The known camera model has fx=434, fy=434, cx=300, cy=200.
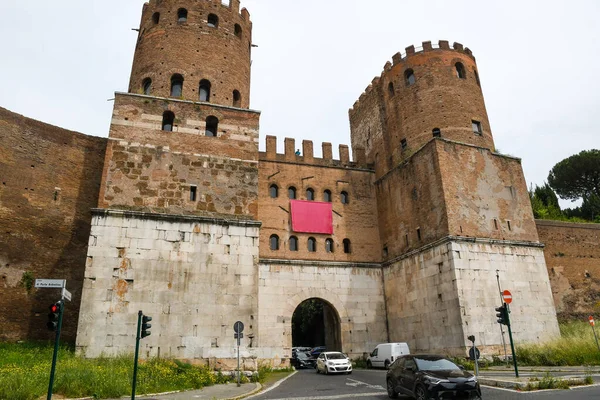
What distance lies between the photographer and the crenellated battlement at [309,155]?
23.7m

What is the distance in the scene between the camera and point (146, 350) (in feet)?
Result: 48.2

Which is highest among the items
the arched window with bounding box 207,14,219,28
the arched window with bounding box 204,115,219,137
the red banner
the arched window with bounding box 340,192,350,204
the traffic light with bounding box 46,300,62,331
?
the arched window with bounding box 207,14,219,28

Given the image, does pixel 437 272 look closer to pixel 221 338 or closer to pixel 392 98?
pixel 221 338

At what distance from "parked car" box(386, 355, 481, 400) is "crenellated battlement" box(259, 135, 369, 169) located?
14.5m

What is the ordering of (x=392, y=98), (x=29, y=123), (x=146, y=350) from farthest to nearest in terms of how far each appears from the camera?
(x=392, y=98) < (x=29, y=123) < (x=146, y=350)

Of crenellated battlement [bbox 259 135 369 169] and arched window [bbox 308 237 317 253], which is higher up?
crenellated battlement [bbox 259 135 369 169]

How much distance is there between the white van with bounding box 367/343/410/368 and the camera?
1814 centimetres

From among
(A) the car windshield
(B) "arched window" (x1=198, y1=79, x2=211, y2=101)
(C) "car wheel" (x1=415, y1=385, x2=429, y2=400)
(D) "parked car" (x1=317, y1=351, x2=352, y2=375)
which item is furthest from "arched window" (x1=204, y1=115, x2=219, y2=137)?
(C) "car wheel" (x1=415, y1=385, x2=429, y2=400)

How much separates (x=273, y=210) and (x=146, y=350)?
976 centimetres

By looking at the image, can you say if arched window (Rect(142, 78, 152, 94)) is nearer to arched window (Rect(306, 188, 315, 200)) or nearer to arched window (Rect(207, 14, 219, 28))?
arched window (Rect(207, 14, 219, 28))

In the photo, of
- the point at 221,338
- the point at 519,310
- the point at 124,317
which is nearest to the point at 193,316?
the point at 221,338

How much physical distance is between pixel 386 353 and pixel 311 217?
7.72 meters

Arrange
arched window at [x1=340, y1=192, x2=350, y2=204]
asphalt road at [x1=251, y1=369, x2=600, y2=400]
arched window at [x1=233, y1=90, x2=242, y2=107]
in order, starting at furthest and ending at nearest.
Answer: arched window at [x1=340, y1=192, x2=350, y2=204], arched window at [x1=233, y1=90, x2=242, y2=107], asphalt road at [x1=251, y1=369, x2=600, y2=400]

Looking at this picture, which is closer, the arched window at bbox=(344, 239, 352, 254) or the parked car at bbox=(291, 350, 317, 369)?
the arched window at bbox=(344, 239, 352, 254)
